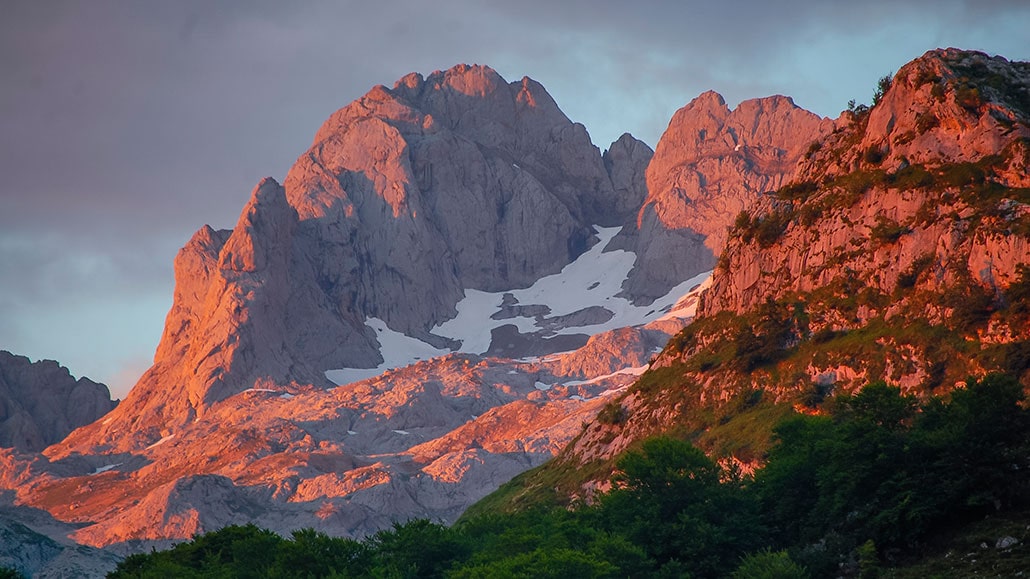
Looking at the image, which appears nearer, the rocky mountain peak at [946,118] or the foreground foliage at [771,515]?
the foreground foliage at [771,515]

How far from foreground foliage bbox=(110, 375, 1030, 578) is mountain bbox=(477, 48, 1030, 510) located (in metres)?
9.35

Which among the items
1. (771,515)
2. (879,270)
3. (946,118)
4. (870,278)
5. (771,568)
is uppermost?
(946,118)

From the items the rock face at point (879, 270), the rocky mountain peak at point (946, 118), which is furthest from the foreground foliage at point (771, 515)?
the rocky mountain peak at point (946, 118)

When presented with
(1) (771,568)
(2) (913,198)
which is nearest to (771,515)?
(1) (771,568)

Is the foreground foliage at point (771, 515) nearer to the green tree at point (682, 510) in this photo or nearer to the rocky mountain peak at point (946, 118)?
the green tree at point (682, 510)

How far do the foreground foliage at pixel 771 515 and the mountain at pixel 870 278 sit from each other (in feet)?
30.7

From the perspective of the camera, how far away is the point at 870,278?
104938 mm

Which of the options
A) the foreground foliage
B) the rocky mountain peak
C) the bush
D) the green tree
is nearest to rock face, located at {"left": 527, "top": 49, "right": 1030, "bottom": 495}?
the rocky mountain peak

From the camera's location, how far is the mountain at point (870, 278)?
91.2m

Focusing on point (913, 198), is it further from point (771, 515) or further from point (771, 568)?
point (771, 568)

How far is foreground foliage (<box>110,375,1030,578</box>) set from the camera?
67000 mm

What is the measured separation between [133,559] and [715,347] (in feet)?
201

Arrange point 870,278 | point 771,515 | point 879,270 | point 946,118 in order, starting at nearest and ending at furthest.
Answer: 1. point 771,515
2. point 879,270
3. point 870,278
4. point 946,118

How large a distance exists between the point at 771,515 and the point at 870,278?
32.9 metres
